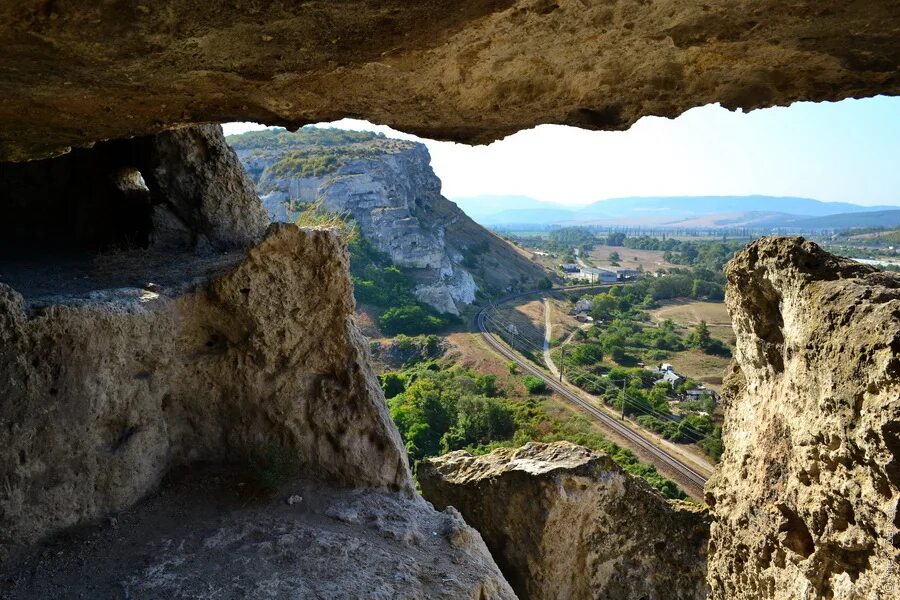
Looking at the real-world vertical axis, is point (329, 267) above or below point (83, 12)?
below

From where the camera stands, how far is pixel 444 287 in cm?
5438

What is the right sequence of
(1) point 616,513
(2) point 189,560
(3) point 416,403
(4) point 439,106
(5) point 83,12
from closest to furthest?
(5) point 83,12
(2) point 189,560
(4) point 439,106
(1) point 616,513
(3) point 416,403

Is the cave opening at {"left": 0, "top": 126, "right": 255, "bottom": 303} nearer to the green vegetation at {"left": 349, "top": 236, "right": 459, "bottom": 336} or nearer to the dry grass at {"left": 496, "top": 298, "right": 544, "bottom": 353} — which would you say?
the green vegetation at {"left": 349, "top": 236, "right": 459, "bottom": 336}

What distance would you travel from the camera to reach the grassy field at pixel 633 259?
105938 millimetres

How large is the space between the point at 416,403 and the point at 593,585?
20303 millimetres

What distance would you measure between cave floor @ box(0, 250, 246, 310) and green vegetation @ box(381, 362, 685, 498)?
17.2 metres

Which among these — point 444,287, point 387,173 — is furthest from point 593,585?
point 387,173

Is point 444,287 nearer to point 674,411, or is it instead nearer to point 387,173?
point 387,173

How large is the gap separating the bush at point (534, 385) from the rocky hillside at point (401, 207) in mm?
17572

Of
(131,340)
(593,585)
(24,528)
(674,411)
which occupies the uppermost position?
(131,340)

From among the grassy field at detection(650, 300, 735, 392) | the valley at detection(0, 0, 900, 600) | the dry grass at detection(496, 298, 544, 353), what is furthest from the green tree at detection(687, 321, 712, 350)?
the valley at detection(0, 0, 900, 600)

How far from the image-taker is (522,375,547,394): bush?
1356 inches

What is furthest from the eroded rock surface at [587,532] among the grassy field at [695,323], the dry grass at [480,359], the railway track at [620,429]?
the grassy field at [695,323]

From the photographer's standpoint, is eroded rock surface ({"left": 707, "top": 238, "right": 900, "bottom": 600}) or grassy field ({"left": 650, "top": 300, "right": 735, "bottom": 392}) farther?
grassy field ({"left": 650, "top": 300, "right": 735, "bottom": 392})
